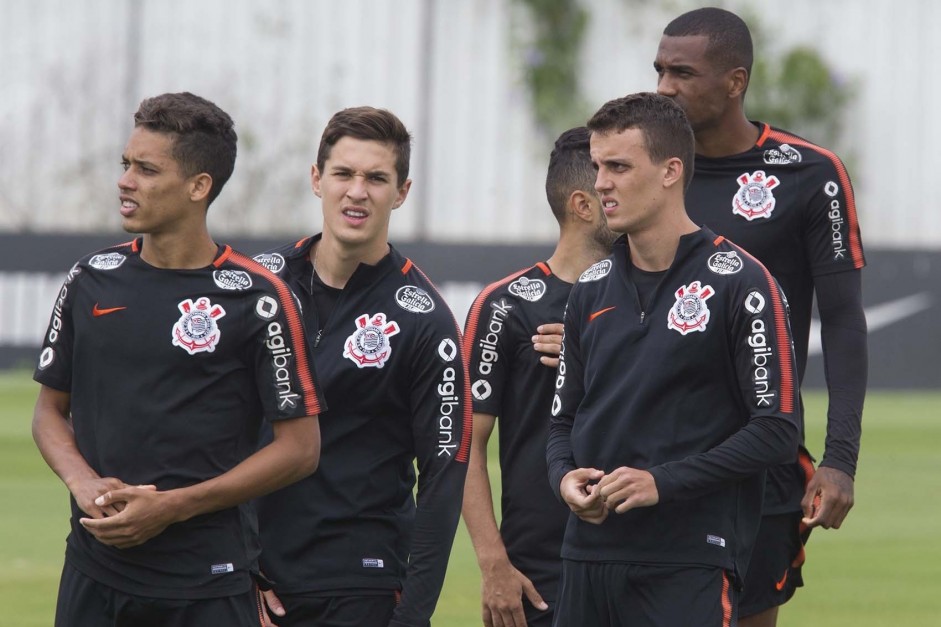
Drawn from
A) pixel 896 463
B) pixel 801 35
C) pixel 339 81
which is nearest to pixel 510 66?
pixel 339 81

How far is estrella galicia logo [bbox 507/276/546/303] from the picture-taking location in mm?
4762

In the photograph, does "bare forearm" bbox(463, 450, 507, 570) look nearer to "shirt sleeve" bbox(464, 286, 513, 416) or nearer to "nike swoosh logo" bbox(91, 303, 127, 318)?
"shirt sleeve" bbox(464, 286, 513, 416)

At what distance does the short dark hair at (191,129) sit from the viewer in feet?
13.3

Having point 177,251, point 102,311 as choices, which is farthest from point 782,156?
point 102,311

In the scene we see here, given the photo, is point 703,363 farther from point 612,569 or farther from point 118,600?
point 118,600

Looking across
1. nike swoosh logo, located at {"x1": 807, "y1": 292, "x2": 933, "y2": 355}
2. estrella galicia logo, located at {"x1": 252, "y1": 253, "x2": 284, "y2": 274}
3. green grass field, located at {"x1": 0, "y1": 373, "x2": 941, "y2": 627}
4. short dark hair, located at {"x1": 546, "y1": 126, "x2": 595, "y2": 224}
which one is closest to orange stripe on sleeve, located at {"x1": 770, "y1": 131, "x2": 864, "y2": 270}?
short dark hair, located at {"x1": 546, "y1": 126, "x2": 595, "y2": 224}

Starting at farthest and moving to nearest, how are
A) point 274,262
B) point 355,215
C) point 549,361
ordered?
point 549,361
point 274,262
point 355,215

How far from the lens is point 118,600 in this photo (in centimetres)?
383

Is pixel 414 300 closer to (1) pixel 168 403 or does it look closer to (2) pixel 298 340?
(2) pixel 298 340

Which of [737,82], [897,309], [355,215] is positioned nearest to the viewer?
[355,215]

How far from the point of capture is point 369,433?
434 centimetres

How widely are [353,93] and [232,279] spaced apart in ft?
63.2

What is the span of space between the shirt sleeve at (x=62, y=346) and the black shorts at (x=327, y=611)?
0.88 m

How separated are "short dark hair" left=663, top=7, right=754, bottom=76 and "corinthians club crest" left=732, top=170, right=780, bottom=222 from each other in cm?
36
